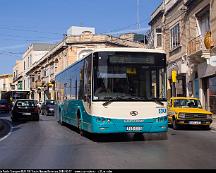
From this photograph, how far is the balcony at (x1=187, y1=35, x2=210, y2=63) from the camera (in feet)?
90.7

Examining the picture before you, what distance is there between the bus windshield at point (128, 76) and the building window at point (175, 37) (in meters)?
20.5

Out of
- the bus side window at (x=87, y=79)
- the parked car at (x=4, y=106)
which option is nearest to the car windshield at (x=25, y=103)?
the bus side window at (x=87, y=79)

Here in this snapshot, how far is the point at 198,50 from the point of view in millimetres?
28672

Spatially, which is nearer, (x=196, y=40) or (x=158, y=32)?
(x=196, y=40)

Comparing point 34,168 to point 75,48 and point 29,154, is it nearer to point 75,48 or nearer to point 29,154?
point 29,154

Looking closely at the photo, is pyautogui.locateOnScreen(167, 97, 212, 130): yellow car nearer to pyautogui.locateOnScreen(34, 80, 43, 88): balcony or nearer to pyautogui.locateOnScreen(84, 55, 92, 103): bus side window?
pyautogui.locateOnScreen(84, 55, 92, 103): bus side window

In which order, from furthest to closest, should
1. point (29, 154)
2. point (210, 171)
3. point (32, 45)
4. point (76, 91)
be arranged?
point (32, 45)
point (76, 91)
point (29, 154)
point (210, 171)

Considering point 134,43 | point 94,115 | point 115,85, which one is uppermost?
point 134,43

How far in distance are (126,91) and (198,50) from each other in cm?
1573

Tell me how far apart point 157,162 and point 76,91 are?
28.0 ft

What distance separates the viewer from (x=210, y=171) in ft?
27.7

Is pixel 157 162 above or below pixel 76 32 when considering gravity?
below

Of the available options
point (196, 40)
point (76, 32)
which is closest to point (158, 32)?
point (196, 40)

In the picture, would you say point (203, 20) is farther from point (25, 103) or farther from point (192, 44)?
point (25, 103)
